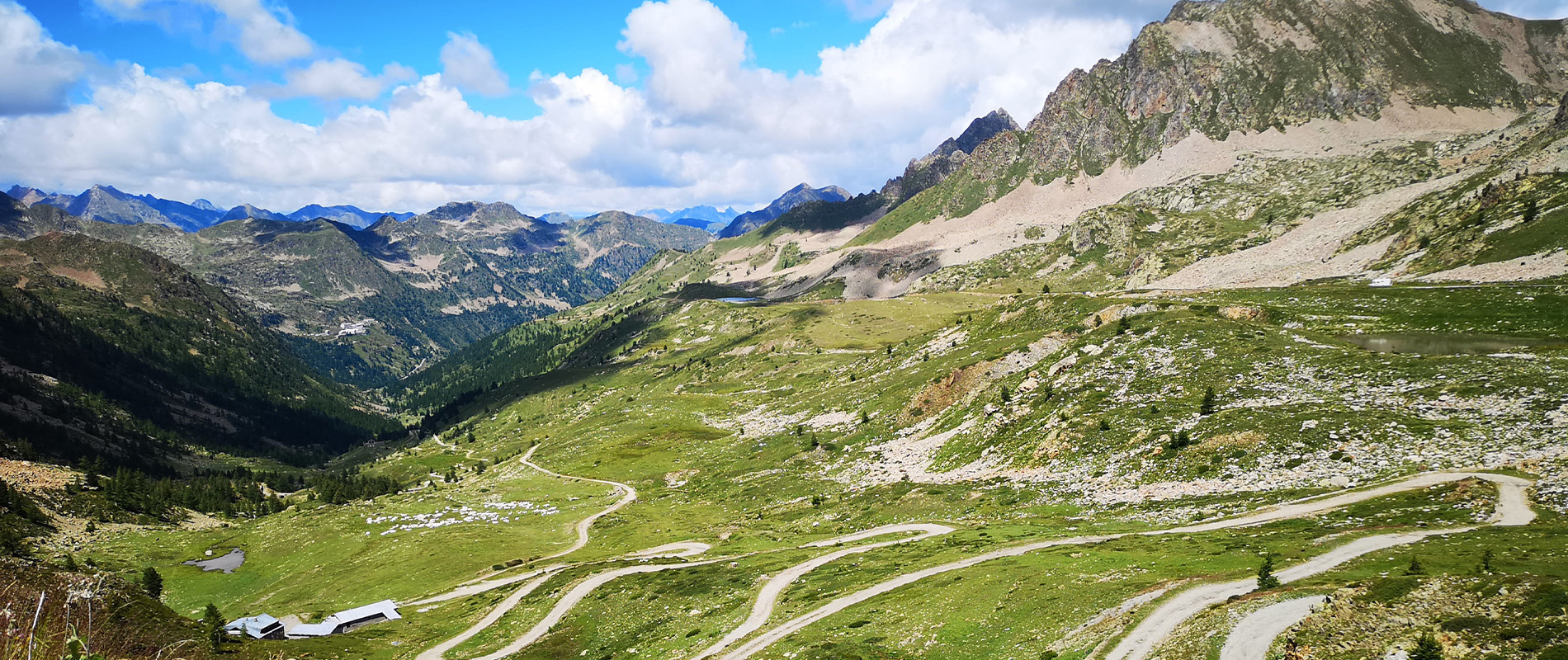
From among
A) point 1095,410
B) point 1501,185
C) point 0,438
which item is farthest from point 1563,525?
point 0,438

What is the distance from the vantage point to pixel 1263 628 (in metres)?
30.1

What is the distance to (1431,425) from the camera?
56.7 meters

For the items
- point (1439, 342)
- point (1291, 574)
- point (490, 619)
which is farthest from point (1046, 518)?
point (1439, 342)

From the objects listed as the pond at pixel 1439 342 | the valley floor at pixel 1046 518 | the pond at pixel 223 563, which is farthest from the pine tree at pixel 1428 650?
the pond at pixel 223 563

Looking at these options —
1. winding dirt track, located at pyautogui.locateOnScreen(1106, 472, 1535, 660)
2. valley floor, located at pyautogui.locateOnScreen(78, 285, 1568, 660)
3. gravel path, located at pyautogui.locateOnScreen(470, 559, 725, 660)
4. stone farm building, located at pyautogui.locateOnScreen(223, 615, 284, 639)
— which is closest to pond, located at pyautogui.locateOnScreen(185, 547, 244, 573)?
valley floor, located at pyautogui.locateOnScreen(78, 285, 1568, 660)

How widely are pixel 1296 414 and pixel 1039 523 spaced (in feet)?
83.4

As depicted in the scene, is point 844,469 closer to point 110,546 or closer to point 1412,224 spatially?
point 110,546

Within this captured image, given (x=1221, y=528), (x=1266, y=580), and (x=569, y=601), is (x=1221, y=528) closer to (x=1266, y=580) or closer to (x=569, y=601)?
(x=1266, y=580)

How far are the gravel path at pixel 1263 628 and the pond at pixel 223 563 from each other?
14161cm

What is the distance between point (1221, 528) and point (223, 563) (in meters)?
147

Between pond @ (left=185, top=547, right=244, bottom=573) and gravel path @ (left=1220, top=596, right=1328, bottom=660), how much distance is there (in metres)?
142

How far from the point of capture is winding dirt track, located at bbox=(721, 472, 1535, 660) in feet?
113

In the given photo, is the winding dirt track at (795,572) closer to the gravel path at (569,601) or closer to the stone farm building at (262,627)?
the gravel path at (569,601)

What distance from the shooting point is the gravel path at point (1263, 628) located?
92.9 feet
